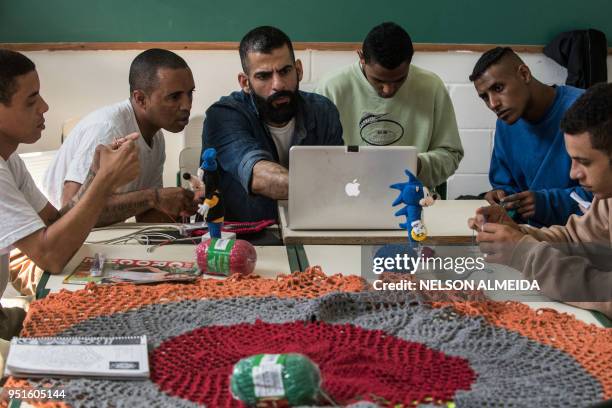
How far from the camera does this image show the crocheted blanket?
1155 millimetres

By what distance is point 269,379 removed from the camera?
42.0 inches

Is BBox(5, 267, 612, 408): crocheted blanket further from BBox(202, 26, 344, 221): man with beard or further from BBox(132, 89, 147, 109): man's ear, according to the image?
BBox(132, 89, 147, 109): man's ear

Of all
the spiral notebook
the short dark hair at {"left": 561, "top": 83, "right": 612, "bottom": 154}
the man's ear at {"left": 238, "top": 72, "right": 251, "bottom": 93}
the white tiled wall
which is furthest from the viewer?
the white tiled wall

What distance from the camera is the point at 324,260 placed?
1.93 m

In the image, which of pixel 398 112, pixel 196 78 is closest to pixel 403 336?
pixel 398 112

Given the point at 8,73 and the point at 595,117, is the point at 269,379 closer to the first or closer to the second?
the point at 595,117

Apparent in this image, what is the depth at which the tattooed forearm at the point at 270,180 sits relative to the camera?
2.29m

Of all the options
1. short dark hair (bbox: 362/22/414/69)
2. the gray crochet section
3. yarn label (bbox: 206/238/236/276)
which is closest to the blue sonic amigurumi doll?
the gray crochet section

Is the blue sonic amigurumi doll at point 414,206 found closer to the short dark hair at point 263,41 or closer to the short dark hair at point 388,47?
the short dark hair at point 263,41

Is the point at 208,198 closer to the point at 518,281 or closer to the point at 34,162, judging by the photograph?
the point at 518,281

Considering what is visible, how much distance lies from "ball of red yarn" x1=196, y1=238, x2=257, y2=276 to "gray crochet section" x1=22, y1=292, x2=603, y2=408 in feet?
0.67

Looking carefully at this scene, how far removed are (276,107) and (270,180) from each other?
413 mm

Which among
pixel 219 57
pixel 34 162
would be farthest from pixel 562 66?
pixel 34 162

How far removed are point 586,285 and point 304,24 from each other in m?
2.48
